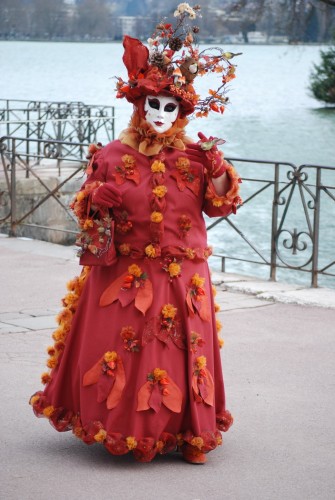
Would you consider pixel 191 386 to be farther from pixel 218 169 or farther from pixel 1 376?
pixel 1 376

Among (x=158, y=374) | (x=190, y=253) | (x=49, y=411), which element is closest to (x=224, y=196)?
(x=190, y=253)

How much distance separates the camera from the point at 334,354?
7.20m

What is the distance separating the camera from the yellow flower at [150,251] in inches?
199

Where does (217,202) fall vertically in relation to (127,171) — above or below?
below

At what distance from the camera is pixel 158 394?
4.93 metres

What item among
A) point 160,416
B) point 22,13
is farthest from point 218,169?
point 22,13

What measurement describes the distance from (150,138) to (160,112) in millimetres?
127

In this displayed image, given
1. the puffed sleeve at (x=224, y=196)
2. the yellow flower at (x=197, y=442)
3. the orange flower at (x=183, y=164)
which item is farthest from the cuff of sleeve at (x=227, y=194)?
the yellow flower at (x=197, y=442)

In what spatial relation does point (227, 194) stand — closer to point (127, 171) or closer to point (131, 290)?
point (127, 171)

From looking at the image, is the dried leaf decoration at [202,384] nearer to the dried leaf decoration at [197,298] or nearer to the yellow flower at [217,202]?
the dried leaf decoration at [197,298]

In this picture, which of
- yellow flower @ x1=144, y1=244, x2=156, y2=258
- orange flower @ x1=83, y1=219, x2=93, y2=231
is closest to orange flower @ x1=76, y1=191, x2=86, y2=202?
orange flower @ x1=83, y1=219, x2=93, y2=231

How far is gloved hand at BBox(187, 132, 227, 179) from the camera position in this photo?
5.05m

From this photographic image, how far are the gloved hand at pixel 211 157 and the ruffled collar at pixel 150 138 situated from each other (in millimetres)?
87

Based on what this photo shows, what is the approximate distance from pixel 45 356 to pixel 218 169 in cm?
242
